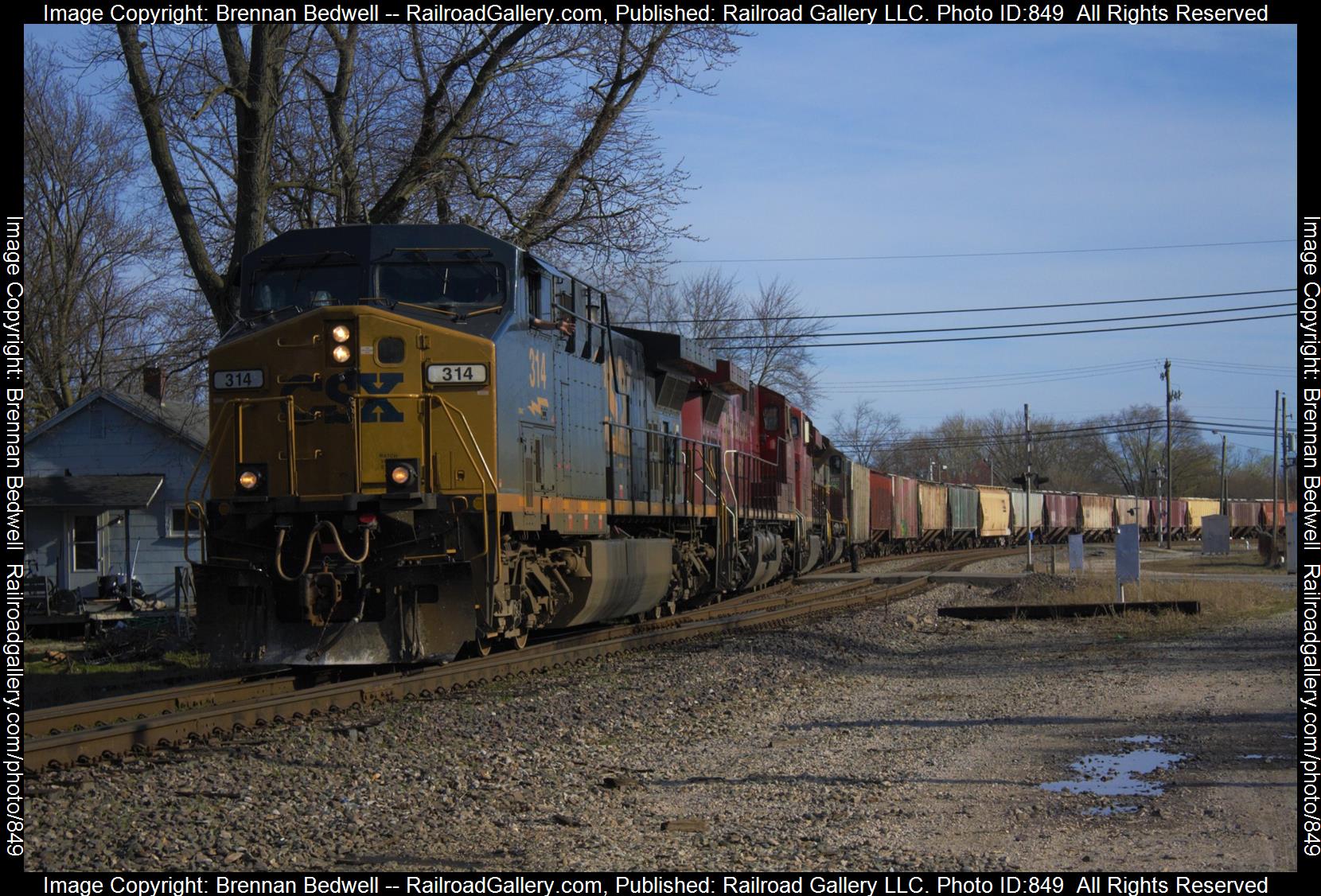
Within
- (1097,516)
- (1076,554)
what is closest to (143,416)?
(1076,554)

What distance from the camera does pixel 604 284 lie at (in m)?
19.3

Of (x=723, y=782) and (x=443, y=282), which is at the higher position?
(x=443, y=282)

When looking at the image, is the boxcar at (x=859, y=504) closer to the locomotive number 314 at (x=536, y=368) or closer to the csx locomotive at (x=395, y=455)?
the csx locomotive at (x=395, y=455)

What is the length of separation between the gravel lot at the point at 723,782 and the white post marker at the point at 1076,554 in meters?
12.2

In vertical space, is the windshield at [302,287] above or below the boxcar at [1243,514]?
above

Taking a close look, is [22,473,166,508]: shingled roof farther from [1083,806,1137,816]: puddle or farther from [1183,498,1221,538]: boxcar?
[1183,498,1221,538]: boxcar

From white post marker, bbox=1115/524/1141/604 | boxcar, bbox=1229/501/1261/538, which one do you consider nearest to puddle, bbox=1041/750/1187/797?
white post marker, bbox=1115/524/1141/604

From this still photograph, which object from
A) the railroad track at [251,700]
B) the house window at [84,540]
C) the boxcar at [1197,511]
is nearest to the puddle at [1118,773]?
the railroad track at [251,700]

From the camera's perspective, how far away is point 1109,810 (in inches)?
225

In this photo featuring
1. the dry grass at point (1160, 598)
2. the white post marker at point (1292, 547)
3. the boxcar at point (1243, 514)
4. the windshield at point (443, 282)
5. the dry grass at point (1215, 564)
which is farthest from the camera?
the boxcar at point (1243, 514)

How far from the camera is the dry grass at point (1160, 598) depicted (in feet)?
47.5

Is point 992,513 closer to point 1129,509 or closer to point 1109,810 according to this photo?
point 1129,509

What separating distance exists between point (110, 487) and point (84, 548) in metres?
1.83

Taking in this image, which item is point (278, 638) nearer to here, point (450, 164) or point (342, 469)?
point (342, 469)
